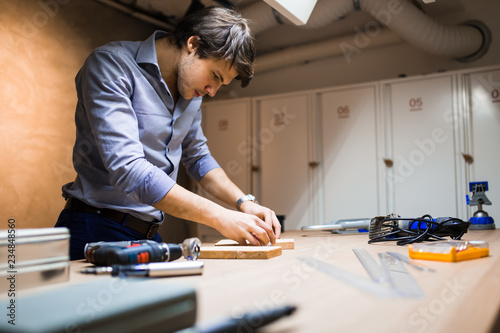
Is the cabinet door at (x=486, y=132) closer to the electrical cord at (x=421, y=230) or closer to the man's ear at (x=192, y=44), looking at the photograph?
the electrical cord at (x=421, y=230)

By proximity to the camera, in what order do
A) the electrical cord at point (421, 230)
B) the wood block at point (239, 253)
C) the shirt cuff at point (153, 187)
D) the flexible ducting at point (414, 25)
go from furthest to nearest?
the flexible ducting at point (414, 25) → the electrical cord at point (421, 230) → the shirt cuff at point (153, 187) → the wood block at point (239, 253)

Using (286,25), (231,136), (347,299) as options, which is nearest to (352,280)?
(347,299)

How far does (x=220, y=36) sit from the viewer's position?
4.49 ft

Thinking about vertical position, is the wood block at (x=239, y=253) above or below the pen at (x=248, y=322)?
below

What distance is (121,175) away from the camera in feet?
3.52

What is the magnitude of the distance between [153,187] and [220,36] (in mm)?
595

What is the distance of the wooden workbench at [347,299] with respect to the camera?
40 cm

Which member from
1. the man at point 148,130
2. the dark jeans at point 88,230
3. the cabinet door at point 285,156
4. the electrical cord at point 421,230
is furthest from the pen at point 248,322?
the cabinet door at point 285,156

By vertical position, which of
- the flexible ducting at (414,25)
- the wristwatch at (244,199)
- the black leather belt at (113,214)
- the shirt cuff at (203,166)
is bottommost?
the black leather belt at (113,214)

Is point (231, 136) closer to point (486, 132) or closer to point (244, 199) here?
point (486, 132)

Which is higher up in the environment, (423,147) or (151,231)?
(423,147)

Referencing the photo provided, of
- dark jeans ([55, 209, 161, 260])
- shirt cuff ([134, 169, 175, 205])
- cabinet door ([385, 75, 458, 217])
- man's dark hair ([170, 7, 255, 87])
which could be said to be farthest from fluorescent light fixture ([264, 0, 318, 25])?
cabinet door ([385, 75, 458, 217])

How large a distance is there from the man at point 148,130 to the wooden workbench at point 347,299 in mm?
329

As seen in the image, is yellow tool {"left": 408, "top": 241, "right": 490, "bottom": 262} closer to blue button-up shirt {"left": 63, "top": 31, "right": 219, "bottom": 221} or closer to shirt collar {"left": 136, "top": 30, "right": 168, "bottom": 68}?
blue button-up shirt {"left": 63, "top": 31, "right": 219, "bottom": 221}
